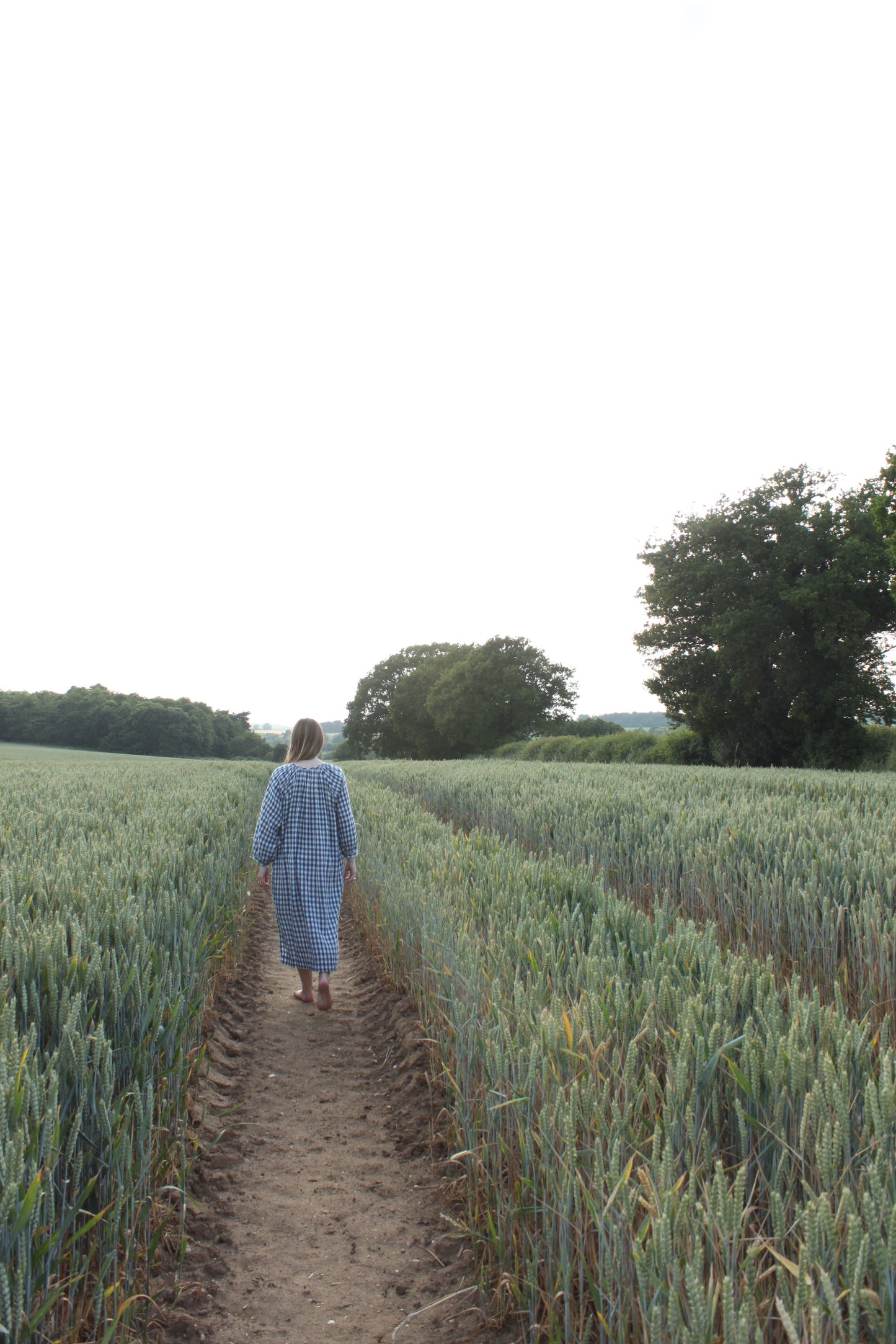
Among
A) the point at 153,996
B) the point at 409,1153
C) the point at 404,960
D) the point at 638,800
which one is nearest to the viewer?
the point at 153,996

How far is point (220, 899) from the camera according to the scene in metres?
5.44

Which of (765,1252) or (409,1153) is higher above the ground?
(765,1252)

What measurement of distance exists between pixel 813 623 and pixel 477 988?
26465 mm

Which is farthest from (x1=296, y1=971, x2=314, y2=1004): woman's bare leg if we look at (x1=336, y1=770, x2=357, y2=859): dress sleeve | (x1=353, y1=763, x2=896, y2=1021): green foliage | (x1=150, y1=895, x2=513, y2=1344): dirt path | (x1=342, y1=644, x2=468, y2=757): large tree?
(x1=342, y1=644, x2=468, y2=757): large tree

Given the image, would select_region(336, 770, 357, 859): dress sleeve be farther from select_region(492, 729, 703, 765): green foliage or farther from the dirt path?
select_region(492, 729, 703, 765): green foliage

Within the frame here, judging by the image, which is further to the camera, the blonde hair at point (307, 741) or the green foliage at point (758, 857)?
the blonde hair at point (307, 741)

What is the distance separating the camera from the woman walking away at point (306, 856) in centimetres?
501

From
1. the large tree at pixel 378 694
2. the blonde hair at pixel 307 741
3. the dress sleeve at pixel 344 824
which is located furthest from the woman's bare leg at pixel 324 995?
the large tree at pixel 378 694

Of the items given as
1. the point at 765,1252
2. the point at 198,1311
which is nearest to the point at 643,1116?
the point at 765,1252

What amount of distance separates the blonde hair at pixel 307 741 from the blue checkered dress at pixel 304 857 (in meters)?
0.10

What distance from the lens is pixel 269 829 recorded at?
5047mm

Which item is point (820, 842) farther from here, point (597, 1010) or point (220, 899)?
Result: point (220, 899)

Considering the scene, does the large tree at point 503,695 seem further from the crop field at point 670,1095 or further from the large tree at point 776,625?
the crop field at point 670,1095

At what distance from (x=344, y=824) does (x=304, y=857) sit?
13.6 inches
